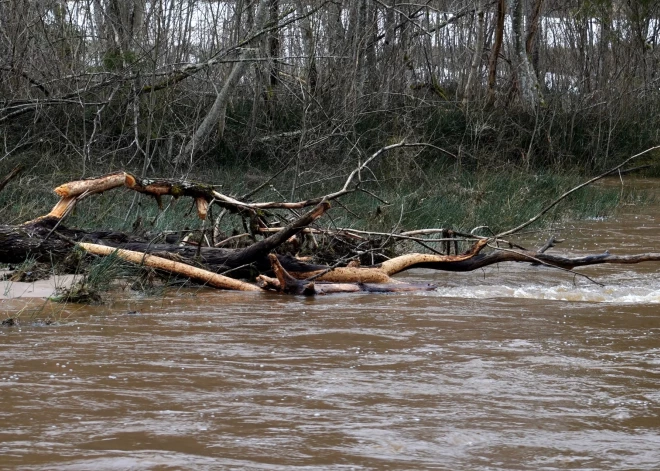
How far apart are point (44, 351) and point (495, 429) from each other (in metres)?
2.40

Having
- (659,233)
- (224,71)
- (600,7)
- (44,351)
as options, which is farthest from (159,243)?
(600,7)

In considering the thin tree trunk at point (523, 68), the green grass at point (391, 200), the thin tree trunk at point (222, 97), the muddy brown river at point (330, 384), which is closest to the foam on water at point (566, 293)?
the muddy brown river at point (330, 384)

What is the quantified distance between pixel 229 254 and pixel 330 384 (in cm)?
341

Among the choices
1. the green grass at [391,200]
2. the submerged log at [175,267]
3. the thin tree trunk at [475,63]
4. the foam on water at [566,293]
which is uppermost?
the thin tree trunk at [475,63]

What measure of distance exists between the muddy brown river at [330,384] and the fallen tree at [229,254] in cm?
29

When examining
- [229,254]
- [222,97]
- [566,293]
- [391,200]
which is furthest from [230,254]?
[222,97]

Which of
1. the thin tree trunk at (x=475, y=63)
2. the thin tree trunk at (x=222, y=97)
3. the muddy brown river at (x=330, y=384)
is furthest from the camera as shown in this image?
the thin tree trunk at (x=475, y=63)

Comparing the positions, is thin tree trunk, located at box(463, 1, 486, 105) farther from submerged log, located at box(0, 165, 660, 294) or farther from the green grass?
submerged log, located at box(0, 165, 660, 294)

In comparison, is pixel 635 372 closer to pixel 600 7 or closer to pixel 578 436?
pixel 578 436

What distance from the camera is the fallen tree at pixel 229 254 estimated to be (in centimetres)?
728

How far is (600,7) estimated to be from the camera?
20125mm

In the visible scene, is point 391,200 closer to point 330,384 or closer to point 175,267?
point 175,267

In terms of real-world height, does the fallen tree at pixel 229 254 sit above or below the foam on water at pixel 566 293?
above

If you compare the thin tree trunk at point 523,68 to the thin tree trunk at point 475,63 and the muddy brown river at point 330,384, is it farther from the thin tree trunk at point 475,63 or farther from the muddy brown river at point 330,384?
the muddy brown river at point 330,384
